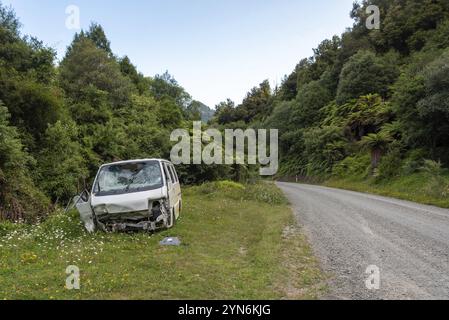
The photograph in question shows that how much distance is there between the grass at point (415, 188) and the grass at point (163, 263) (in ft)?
32.5

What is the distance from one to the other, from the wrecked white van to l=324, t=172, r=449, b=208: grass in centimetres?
1264

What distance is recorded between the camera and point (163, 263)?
7.57m

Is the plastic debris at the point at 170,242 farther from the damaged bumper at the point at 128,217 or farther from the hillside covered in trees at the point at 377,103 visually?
the hillside covered in trees at the point at 377,103

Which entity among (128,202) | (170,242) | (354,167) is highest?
(128,202)

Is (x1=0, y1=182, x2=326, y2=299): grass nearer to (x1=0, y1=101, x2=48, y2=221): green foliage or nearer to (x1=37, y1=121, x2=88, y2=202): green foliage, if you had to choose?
(x1=0, y1=101, x2=48, y2=221): green foliage

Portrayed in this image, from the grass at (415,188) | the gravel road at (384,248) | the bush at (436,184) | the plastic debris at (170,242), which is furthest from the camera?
the bush at (436,184)

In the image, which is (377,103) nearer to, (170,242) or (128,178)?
(128,178)

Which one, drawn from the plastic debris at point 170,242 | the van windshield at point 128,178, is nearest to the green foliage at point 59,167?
the van windshield at point 128,178

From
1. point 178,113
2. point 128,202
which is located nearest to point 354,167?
point 178,113

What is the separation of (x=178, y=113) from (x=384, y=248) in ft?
97.0

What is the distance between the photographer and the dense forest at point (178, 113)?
56.0 ft

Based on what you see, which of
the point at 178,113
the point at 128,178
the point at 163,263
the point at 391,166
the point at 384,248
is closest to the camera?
the point at 163,263

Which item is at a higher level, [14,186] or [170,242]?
[14,186]

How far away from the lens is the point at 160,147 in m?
27.8
